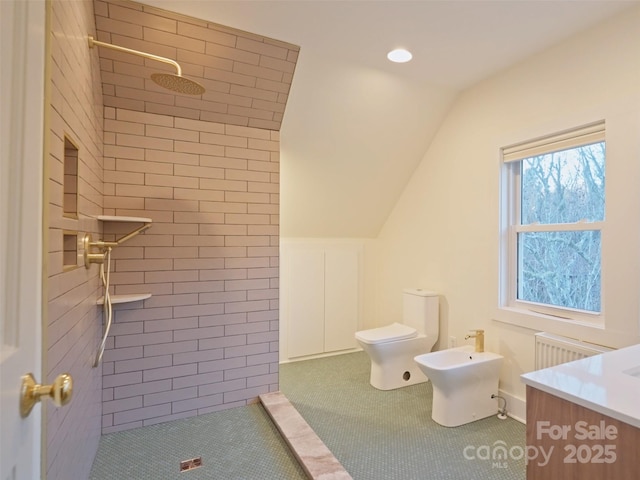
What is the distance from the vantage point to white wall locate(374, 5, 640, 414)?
1865 millimetres

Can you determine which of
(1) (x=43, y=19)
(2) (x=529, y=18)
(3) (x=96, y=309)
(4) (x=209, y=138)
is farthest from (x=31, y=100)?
(2) (x=529, y=18)

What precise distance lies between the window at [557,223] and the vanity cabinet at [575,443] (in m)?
1.29

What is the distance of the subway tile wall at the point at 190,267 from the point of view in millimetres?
2246

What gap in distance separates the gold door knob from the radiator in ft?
7.61

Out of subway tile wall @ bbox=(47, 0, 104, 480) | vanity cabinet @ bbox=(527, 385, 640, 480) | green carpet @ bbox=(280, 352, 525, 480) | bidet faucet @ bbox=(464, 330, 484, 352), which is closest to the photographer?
vanity cabinet @ bbox=(527, 385, 640, 480)

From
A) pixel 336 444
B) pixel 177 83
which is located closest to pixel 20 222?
pixel 177 83

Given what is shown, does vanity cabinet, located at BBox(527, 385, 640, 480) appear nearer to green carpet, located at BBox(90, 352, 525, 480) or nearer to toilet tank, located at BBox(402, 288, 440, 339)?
green carpet, located at BBox(90, 352, 525, 480)

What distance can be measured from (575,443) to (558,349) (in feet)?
3.93

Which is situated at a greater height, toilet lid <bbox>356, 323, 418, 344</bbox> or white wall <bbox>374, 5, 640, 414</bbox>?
white wall <bbox>374, 5, 640, 414</bbox>

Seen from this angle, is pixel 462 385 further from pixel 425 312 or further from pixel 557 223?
pixel 557 223

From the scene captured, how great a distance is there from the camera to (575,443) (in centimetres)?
106

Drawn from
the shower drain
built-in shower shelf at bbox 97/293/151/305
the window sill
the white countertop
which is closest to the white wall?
the window sill

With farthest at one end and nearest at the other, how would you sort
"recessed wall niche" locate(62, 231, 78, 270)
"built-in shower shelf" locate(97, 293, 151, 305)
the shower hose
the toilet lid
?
the toilet lid, "built-in shower shelf" locate(97, 293, 151, 305), the shower hose, "recessed wall niche" locate(62, 231, 78, 270)

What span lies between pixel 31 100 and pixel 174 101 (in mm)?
1770
